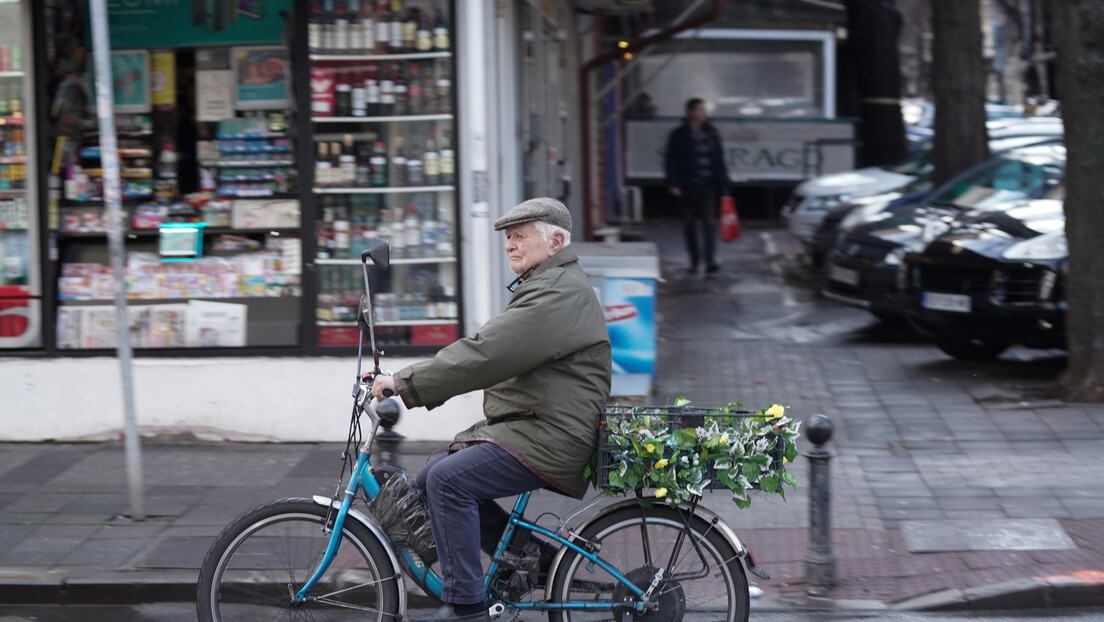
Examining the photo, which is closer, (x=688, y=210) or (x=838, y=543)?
(x=838, y=543)

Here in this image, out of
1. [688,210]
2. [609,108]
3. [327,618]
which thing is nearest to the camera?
[327,618]

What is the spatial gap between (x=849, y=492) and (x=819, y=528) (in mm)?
1492

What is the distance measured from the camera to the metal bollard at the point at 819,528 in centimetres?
546

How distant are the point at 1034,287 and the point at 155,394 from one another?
6454 mm

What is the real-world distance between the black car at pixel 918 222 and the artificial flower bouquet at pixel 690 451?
699 cm

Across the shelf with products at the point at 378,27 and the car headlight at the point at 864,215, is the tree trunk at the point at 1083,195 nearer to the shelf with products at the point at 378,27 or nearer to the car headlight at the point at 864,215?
the car headlight at the point at 864,215

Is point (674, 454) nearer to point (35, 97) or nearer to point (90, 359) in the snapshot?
point (90, 359)

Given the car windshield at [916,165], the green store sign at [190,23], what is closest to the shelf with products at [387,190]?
the green store sign at [190,23]

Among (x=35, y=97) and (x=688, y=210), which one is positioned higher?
(x=35, y=97)

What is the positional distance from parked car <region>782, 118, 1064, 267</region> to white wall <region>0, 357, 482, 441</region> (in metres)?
7.62

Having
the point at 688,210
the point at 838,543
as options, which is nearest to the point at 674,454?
the point at 838,543

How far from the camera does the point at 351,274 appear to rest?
316 inches

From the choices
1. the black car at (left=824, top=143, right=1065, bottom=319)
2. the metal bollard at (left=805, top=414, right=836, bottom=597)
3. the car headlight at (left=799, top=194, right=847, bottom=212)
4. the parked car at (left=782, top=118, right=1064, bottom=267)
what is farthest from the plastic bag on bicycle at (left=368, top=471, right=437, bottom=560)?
the car headlight at (left=799, top=194, right=847, bottom=212)

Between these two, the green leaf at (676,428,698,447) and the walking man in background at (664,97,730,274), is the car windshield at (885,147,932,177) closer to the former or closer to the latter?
the walking man in background at (664,97,730,274)
